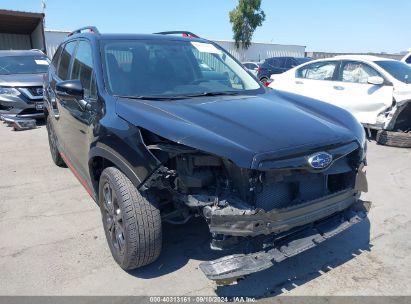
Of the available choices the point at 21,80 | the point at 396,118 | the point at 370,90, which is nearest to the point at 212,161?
the point at 396,118

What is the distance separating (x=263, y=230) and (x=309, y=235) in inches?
19.8

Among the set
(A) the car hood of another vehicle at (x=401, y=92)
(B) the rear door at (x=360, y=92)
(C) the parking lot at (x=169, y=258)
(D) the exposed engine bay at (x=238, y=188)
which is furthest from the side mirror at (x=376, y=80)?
(D) the exposed engine bay at (x=238, y=188)

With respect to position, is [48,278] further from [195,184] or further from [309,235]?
[309,235]

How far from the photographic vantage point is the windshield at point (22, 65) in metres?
10.4

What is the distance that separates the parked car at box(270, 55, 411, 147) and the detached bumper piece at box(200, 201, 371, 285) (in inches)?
189

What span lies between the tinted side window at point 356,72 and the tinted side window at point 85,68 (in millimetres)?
5912

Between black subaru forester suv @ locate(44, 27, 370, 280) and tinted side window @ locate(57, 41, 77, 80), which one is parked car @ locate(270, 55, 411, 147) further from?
tinted side window @ locate(57, 41, 77, 80)

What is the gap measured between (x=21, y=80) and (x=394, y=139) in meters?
8.47

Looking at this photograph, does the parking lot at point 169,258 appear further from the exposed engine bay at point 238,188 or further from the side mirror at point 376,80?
the side mirror at point 376,80

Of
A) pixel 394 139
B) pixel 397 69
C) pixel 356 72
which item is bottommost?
pixel 394 139

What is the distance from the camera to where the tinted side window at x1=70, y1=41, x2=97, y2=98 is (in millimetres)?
3477

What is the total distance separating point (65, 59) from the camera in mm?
4672

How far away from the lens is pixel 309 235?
2758 mm

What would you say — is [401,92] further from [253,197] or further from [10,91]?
[10,91]
